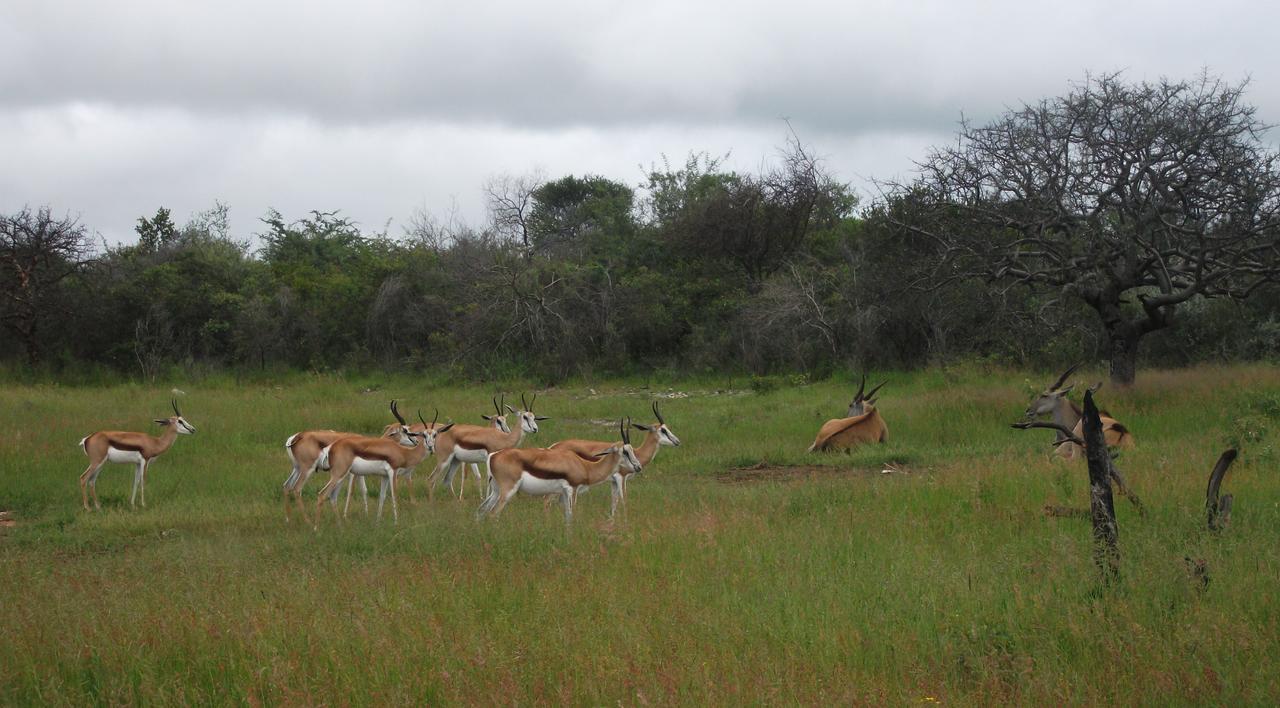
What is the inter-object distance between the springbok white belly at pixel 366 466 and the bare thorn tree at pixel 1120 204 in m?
8.60

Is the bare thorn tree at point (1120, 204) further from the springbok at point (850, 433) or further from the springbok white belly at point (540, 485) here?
the springbok white belly at point (540, 485)

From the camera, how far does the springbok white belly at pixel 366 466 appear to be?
36.4ft

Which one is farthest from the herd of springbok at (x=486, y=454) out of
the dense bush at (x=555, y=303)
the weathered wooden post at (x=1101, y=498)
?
the dense bush at (x=555, y=303)

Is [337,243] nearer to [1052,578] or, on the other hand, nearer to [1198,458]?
[1198,458]

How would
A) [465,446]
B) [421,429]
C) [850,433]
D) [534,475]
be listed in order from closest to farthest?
[534,475], [465,446], [421,429], [850,433]

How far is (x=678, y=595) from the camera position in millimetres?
6496

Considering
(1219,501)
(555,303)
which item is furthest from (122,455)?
(555,303)

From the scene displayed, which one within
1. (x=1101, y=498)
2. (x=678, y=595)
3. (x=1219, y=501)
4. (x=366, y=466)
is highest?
(x=1101, y=498)

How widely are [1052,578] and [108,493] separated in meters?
10.7

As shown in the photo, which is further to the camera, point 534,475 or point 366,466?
point 366,466

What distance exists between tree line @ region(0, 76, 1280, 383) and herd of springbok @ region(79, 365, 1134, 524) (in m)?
3.12

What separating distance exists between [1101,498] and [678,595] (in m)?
2.52

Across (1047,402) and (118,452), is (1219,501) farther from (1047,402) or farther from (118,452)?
(118,452)

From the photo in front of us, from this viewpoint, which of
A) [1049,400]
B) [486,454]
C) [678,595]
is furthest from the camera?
[1049,400]
